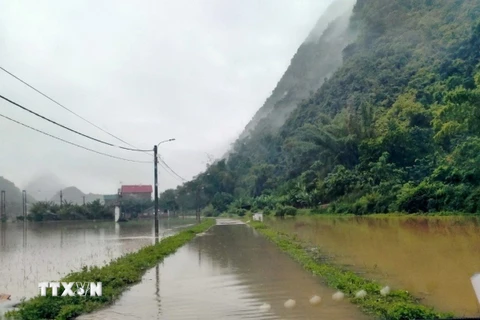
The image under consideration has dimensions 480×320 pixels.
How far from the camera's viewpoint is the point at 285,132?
305ft

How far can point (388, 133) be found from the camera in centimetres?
4856

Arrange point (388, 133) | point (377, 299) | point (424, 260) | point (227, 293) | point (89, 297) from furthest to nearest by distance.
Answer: point (388, 133) → point (424, 260) → point (227, 293) → point (89, 297) → point (377, 299)

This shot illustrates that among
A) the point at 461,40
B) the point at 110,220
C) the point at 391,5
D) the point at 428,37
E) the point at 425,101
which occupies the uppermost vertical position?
the point at 391,5

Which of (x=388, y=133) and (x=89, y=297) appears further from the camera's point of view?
(x=388, y=133)

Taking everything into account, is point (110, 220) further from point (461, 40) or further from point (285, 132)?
point (461, 40)

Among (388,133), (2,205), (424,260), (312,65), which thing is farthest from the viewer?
(312,65)

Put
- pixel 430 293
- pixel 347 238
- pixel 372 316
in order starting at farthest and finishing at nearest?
pixel 347 238 < pixel 430 293 < pixel 372 316

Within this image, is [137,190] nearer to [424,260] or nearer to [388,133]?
[388,133]

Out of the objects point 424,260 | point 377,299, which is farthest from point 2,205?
point 377,299

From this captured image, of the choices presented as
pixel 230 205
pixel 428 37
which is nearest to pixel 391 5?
pixel 428 37

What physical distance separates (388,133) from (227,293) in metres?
41.4

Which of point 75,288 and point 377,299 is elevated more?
point 75,288

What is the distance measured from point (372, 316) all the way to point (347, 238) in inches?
591

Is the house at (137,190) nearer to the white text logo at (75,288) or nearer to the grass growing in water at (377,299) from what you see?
the grass growing in water at (377,299)
